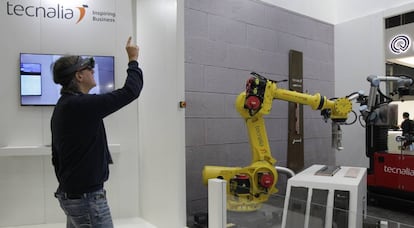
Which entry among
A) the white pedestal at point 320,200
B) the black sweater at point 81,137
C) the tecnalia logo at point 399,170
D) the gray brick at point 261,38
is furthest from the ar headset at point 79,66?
the tecnalia logo at point 399,170

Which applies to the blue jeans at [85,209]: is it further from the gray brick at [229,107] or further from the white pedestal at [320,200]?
the gray brick at [229,107]

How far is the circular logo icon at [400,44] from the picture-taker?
4613 mm

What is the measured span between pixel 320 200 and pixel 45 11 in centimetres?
310

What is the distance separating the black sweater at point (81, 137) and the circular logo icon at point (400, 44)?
4225 mm

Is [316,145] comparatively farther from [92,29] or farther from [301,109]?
[92,29]

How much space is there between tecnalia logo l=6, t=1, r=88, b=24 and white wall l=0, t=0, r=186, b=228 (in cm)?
4

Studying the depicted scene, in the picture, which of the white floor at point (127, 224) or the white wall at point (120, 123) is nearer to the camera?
the white wall at point (120, 123)

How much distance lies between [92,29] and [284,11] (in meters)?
2.56

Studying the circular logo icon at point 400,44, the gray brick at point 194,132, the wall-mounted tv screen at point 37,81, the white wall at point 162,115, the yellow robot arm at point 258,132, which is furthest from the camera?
the circular logo icon at point 400,44

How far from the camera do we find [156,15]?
135 inches

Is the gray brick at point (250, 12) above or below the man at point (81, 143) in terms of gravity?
above

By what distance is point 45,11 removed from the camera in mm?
3498

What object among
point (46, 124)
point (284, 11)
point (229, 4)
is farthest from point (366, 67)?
point (46, 124)

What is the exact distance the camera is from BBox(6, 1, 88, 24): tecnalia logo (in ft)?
11.1
